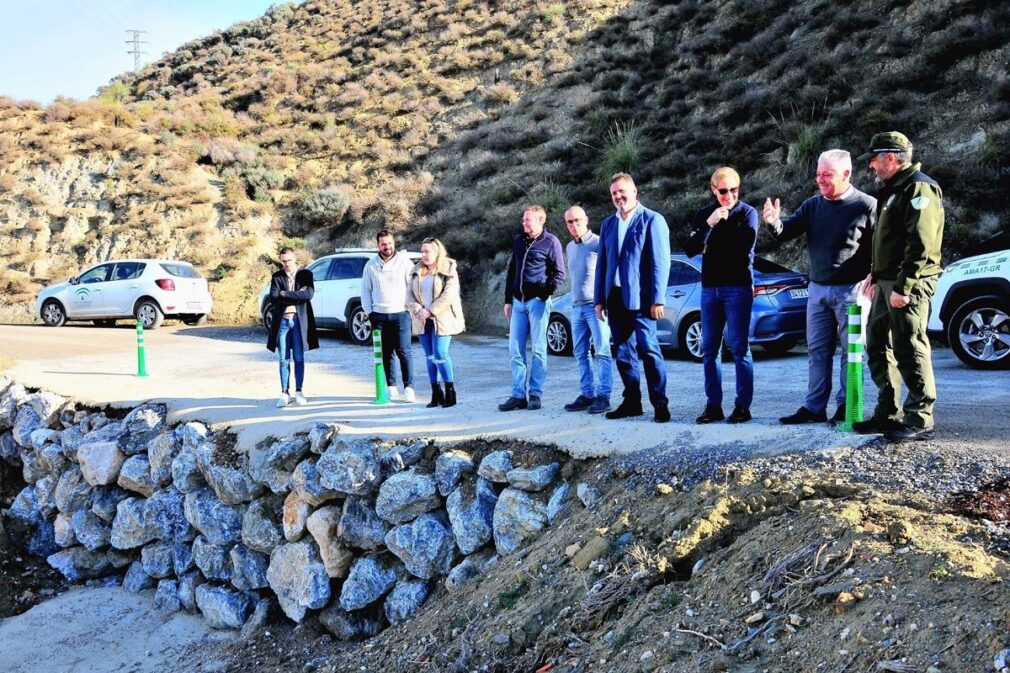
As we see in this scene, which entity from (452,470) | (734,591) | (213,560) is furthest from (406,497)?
→ (734,591)

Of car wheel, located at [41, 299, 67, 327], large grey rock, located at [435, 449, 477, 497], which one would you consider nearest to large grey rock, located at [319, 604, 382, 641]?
large grey rock, located at [435, 449, 477, 497]

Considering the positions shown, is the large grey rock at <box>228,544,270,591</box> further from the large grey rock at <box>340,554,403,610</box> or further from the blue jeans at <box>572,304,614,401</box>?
the blue jeans at <box>572,304,614,401</box>

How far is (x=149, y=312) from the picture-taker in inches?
A: 741

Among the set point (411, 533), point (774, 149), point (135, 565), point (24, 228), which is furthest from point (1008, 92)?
point (24, 228)

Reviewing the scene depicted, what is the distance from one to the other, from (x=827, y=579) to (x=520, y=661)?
169 cm

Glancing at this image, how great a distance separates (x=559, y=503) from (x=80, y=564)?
21.9ft

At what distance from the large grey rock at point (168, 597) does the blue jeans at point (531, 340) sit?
4138 mm

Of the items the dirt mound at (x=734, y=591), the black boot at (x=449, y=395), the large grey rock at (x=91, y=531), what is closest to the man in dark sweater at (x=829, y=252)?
the dirt mound at (x=734, y=591)

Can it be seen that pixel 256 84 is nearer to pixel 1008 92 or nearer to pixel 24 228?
pixel 24 228

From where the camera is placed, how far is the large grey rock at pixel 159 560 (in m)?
8.41

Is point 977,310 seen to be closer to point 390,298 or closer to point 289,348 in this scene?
point 390,298

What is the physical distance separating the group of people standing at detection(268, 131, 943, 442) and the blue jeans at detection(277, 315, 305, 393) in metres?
0.01

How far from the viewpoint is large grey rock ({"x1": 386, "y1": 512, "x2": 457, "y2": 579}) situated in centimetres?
615

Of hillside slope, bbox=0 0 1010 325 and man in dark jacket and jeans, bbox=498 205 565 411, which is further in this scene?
hillside slope, bbox=0 0 1010 325
